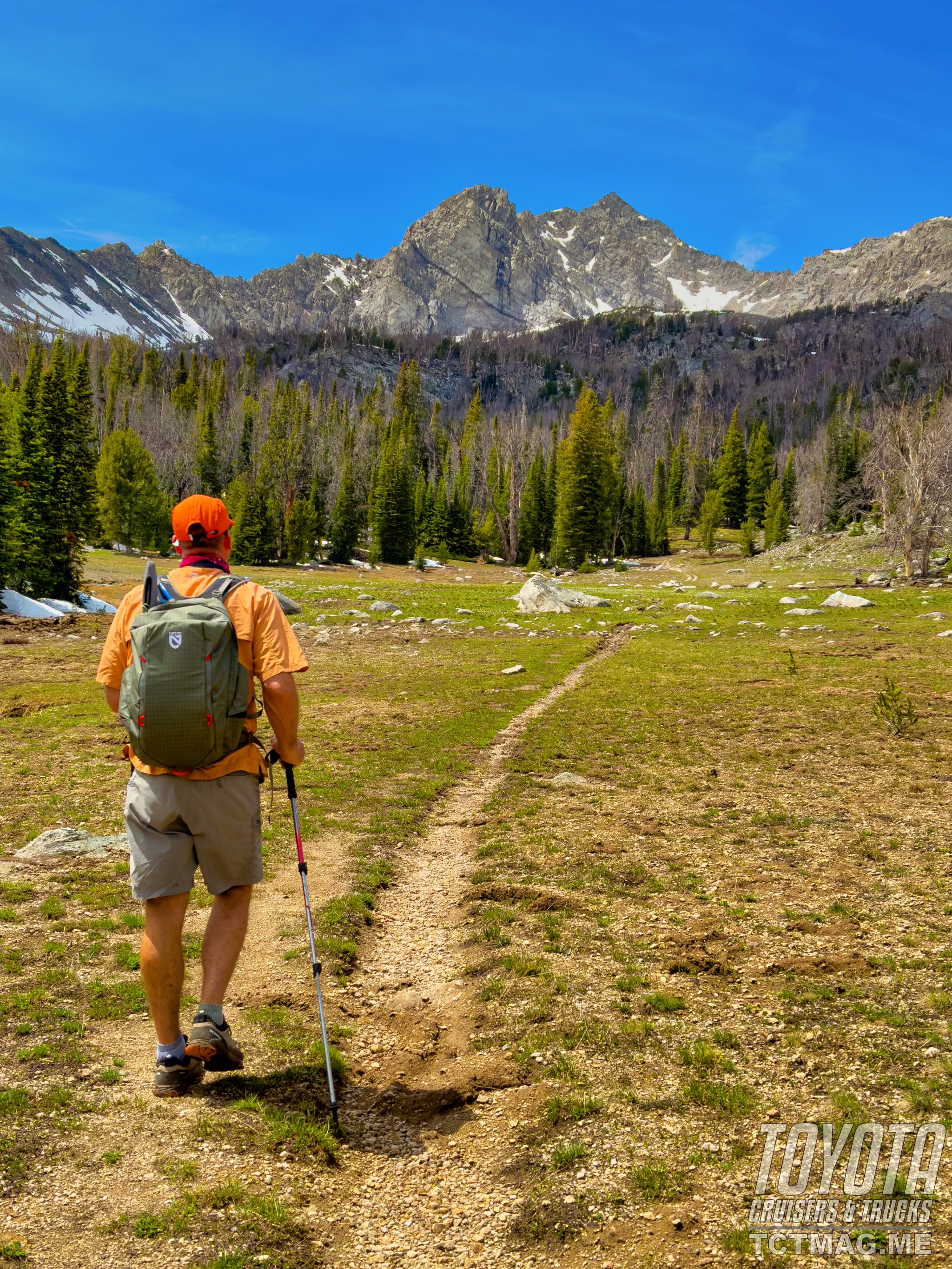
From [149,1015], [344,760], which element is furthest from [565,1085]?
[344,760]

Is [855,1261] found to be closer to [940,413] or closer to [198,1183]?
[198,1183]

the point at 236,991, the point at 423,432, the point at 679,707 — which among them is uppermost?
the point at 423,432

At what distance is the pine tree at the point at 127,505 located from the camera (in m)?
76.9

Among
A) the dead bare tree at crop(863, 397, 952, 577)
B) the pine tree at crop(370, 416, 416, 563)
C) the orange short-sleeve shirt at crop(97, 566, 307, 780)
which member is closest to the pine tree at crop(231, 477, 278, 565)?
the pine tree at crop(370, 416, 416, 563)

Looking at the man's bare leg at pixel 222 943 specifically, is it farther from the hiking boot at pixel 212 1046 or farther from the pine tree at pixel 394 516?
the pine tree at pixel 394 516

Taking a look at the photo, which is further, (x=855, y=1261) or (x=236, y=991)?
(x=236, y=991)

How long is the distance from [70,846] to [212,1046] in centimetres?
576

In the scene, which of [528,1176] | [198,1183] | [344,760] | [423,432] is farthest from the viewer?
[423,432]

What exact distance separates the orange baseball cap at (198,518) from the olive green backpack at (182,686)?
0.56m

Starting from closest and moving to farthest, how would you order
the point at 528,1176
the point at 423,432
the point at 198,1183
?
the point at 198,1183, the point at 528,1176, the point at 423,432

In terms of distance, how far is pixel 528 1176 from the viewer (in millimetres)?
4461

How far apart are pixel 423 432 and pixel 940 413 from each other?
115662 millimetres

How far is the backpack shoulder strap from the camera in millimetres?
4730

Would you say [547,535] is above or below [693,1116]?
above
